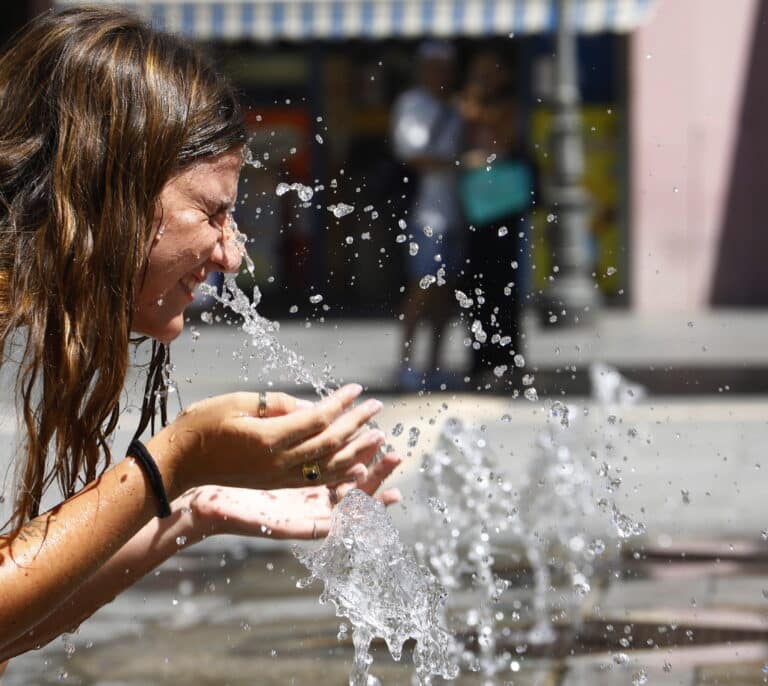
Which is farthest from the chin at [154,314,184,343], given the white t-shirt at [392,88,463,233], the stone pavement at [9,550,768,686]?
the white t-shirt at [392,88,463,233]

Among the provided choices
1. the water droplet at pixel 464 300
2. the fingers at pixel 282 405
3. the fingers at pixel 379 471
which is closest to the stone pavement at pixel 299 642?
the water droplet at pixel 464 300

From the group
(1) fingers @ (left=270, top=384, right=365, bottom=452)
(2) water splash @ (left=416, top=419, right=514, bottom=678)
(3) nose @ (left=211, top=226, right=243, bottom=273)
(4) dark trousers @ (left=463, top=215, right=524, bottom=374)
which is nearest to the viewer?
(1) fingers @ (left=270, top=384, right=365, bottom=452)

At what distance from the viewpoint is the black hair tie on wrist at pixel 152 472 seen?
1.78 m

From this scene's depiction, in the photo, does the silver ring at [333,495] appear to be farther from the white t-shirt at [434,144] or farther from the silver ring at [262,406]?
the white t-shirt at [434,144]

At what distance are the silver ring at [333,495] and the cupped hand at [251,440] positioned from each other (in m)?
0.41

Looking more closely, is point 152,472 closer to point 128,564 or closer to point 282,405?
point 282,405

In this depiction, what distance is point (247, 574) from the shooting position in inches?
177

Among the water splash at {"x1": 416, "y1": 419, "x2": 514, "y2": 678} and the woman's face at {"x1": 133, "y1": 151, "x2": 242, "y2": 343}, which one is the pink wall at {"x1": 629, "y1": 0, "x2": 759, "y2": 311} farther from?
the woman's face at {"x1": 133, "y1": 151, "x2": 242, "y2": 343}

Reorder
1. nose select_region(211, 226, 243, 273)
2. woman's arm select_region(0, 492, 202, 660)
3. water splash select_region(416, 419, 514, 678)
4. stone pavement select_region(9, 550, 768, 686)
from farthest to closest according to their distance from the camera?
water splash select_region(416, 419, 514, 678) < stone pavement select_region(9, 550, 768, 686) < woman's arm select_region(0, 492, 202, 660) < nose select_region(211, 226, 243, 273)

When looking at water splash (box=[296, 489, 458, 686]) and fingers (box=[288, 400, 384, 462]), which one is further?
A: water splash (box=[296, 489, 458, 686])

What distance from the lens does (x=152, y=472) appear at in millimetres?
1779

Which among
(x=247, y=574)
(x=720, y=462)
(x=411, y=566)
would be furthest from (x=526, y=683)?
(x=720, y=462)

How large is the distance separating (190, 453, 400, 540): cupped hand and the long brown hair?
38 cm

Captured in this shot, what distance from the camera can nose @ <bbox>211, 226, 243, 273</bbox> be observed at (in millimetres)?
2031
